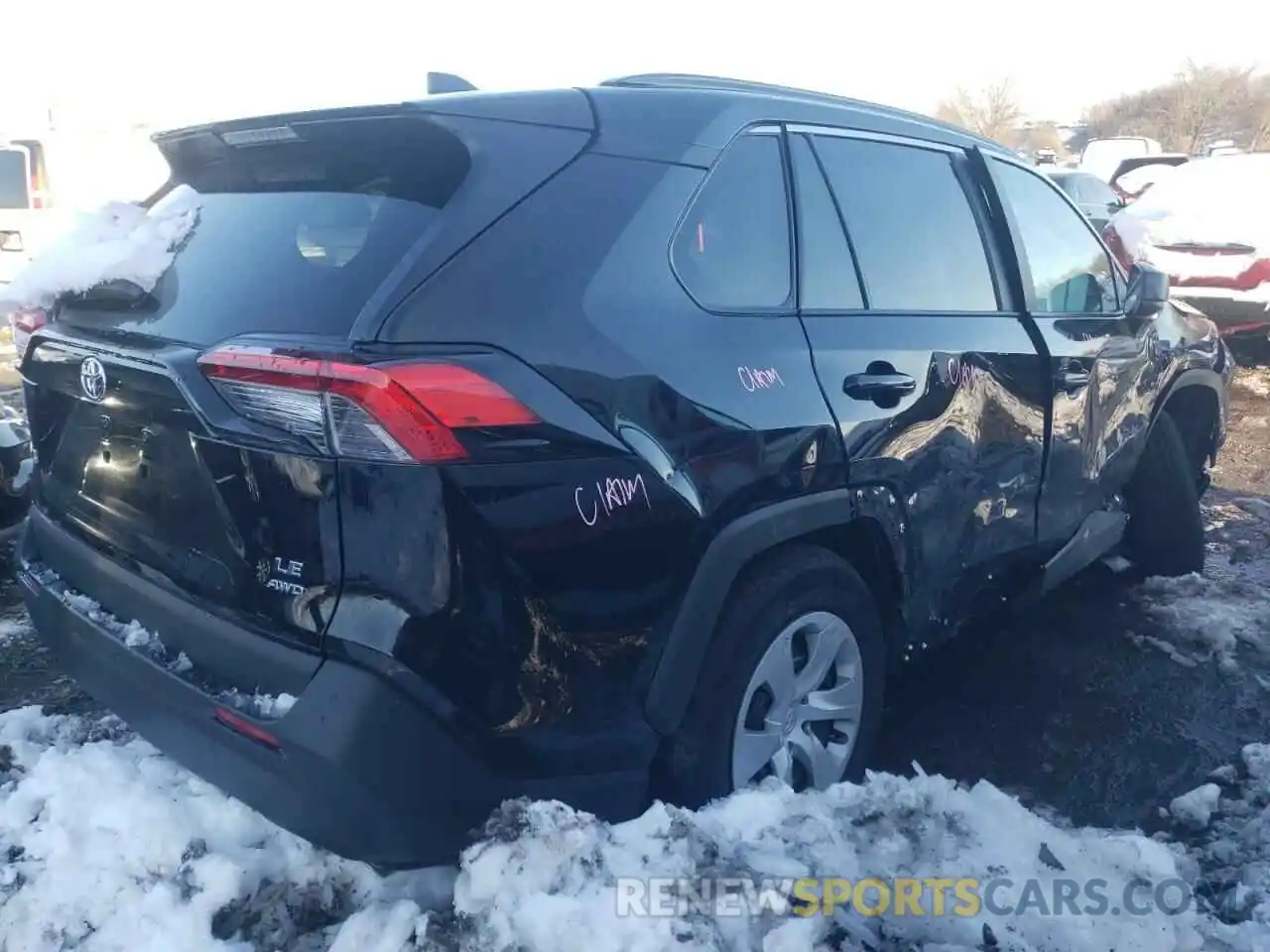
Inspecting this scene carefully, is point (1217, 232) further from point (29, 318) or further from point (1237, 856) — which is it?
point (29, 318)

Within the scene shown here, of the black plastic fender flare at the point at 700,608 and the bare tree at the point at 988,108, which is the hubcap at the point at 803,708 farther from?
the bare tree at the point at 988,108

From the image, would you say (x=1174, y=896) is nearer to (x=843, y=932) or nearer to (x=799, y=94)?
(x=843, y=932)

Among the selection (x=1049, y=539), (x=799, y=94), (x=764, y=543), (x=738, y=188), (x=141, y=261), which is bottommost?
(x=1049, y=539)

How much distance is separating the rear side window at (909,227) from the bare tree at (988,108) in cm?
5266

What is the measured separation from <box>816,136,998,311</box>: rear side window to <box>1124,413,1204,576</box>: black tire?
1.58m

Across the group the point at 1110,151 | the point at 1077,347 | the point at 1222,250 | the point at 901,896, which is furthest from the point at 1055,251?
the point at 1110,151

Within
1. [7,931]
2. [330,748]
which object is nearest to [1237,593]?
[330,748]

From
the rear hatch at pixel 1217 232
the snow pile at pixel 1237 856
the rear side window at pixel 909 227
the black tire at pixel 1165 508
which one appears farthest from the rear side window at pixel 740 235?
the rear hatch at pixel 1217 232

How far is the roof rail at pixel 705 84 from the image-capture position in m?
2.74

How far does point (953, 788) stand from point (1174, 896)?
0.55 meters

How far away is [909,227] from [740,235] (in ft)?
2.69

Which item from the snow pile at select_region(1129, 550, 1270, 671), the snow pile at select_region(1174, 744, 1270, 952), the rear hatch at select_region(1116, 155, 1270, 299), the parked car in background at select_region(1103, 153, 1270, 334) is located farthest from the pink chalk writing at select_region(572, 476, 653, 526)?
the parked car in background at select_region(1103, 153, 1270, 334)

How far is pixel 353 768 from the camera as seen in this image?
77.0 inches

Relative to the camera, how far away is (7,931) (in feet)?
7.64
